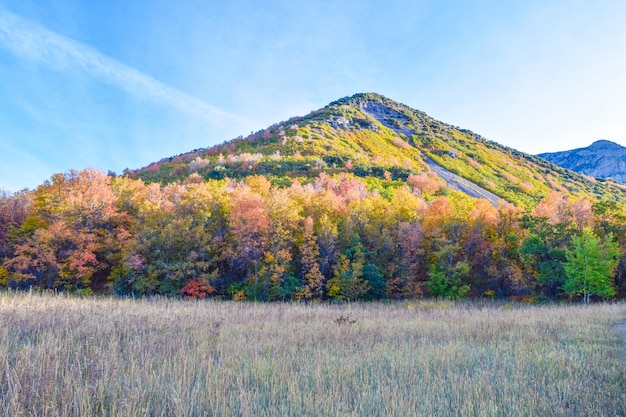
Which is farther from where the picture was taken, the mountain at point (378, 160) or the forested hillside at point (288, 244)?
the mountain at point (378, 160)

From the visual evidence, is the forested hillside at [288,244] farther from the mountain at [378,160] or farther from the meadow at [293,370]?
the mountain at [378,160]

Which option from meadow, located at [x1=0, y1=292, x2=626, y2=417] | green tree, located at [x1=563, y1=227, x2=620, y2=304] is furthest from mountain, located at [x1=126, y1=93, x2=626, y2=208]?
meadow, located at [x1=0, y1=292, x2=626, y2=417]

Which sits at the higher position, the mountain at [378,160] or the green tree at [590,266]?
the mountain at [378,160]

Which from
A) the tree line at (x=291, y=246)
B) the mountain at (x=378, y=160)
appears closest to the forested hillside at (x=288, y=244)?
the tree line at (x=291, y=246)

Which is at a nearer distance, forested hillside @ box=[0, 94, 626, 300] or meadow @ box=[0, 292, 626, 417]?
meadow @ box=[0, 292, 626, 417]

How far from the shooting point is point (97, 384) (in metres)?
4.91

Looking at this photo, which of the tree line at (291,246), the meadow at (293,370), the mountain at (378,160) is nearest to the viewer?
the meadow at (293,370)

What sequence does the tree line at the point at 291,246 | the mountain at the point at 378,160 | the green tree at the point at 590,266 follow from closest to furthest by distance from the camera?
1. the green tree at the point at 590,266
2. the tree line at the point at 291,246
3. the mountain at the point at 378,160

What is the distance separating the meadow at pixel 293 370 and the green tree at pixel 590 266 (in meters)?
19.2

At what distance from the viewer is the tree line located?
87.0ft

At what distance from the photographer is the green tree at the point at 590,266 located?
26.0m

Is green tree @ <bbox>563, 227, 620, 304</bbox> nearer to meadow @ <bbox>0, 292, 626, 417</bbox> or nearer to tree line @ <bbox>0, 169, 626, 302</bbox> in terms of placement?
tree line @ <bbox>0, 169, 626, 302</bbox>

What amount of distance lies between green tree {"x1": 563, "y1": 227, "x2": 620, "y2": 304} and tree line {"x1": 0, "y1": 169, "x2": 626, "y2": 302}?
0.34ft

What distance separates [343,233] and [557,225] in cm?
1830
